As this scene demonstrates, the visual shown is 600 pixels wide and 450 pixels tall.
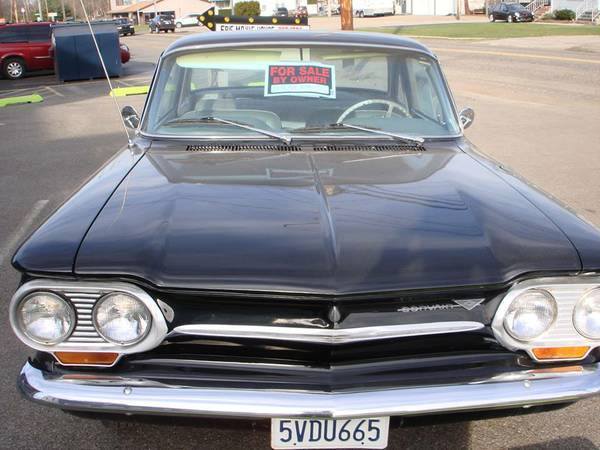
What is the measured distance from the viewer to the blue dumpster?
19391mm

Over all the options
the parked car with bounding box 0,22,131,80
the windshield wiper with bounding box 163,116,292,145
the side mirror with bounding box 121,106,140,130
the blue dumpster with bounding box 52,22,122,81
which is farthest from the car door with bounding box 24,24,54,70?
the windshield wiper with bounding box 163,116,292,145

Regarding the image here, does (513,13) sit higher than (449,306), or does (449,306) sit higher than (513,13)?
(513,13)

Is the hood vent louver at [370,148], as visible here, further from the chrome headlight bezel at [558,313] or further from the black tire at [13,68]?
the black tire at [13,68]

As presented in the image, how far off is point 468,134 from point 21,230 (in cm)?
673

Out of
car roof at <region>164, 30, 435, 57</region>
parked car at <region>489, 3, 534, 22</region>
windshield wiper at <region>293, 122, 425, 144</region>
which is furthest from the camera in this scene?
parked car at <region>489, 3, 534, 22</region>

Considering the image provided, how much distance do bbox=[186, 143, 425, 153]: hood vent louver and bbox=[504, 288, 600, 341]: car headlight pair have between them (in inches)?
53.5

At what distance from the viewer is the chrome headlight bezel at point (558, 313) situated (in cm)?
230

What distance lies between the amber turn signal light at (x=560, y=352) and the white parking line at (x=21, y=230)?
4.02 m

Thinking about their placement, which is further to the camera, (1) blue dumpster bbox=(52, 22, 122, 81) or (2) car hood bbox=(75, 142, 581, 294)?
(1) blue dumpster bbox=(52, 22, 122, 81)

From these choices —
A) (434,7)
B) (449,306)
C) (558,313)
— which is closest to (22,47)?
(449,306)

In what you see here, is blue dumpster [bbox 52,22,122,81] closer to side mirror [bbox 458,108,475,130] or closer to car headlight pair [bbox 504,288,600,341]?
side mirror [bbox 458,108,475,130]

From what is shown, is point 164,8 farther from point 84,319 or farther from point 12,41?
point 84,319

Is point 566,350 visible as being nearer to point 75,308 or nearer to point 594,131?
point 75,308

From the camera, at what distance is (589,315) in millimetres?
2383
